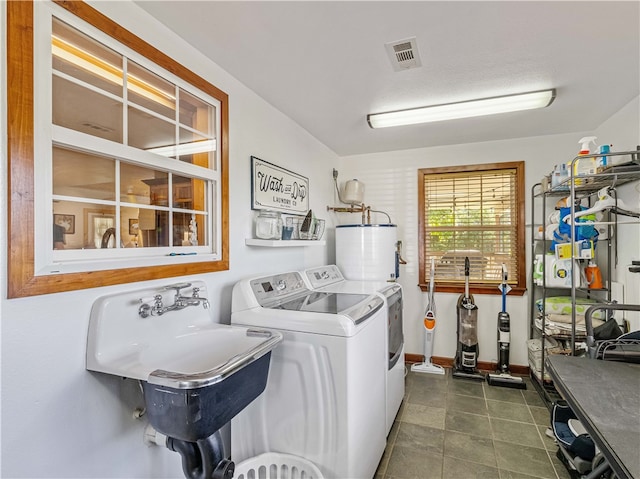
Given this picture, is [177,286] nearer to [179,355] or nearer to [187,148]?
[179,355]

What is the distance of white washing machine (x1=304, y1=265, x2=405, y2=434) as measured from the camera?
90.2 inches

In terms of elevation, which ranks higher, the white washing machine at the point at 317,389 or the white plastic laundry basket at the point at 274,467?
the white washing machine at the point at 317,389

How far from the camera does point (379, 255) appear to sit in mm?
3170

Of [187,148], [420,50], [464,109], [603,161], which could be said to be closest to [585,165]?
[603,161]

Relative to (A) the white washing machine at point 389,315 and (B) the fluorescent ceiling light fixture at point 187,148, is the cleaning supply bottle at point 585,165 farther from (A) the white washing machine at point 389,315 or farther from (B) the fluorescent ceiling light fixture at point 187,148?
(B) the fluorescent ceiling light fixture at point 187,148

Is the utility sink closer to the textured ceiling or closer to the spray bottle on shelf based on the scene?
the textured ceiling

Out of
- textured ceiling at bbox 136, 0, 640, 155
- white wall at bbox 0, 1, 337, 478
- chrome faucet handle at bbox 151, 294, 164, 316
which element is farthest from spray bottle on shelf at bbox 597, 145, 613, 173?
chrome faucet handle at bbox 151, 294, 164, 316

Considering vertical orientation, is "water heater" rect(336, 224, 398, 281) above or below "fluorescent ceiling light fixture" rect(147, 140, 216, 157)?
below

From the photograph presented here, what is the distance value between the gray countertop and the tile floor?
90 cm

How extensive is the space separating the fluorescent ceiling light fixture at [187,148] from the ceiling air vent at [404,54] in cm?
114

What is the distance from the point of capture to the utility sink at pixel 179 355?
109 cm

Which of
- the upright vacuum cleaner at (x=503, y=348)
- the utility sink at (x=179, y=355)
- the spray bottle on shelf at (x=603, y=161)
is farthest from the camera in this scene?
the upright vacuum cleaner at (x=503, y=348)

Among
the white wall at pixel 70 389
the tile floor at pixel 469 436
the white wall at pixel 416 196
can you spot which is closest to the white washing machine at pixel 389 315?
the tile floor at pixel 469 436

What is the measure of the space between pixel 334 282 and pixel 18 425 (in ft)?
7.16
